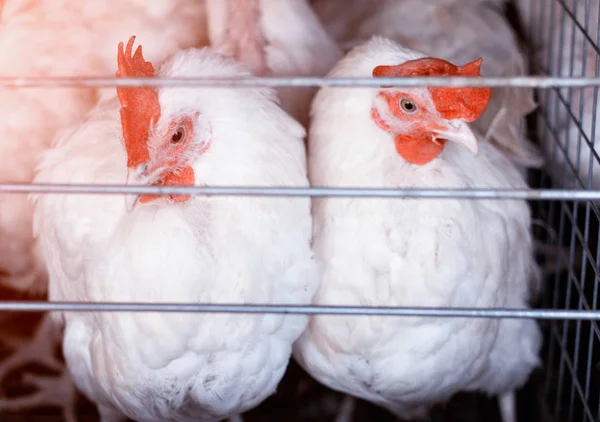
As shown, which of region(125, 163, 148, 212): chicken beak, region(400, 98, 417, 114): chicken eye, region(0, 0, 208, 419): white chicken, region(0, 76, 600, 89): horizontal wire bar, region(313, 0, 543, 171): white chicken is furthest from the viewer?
region(313, 0, 543, 171): white chicken

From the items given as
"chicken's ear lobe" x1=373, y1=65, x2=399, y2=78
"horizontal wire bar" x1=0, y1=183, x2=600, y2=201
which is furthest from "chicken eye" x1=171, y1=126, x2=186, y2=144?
"chicken's ear lobe" x1=373, y1=65, x2=399, y2=78

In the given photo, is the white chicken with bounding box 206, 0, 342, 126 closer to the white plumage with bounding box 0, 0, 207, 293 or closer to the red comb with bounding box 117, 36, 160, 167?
the white plumage with bounding box 0, 0, 207, 293

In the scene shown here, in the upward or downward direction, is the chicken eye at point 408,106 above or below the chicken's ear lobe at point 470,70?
below

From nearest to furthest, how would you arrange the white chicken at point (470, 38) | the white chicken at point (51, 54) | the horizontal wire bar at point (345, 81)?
the horizontal wire bar at point (345, 81), the white chicken at point (51, 54), the white chicken at point (470, 38)

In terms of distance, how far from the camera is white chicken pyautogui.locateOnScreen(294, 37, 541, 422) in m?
1.26

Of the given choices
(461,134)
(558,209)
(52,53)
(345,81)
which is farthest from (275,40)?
(558,209)

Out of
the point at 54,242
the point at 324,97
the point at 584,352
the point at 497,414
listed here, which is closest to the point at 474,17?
the point at 324,97

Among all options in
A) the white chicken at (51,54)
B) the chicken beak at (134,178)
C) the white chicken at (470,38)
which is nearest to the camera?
the chicken beak at (134,178)

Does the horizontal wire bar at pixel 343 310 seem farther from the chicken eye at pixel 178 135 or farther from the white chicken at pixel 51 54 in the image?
the white chicken at pixel 51 54

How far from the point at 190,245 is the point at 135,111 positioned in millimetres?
229

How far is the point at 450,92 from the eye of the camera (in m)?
1.20

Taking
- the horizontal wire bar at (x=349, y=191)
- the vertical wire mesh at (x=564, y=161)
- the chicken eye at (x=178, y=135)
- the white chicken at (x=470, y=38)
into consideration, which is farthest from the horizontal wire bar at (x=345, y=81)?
the white chicken at (x=470, y=38)

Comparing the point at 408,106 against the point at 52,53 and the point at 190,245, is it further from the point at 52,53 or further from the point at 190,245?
the point at 52,53

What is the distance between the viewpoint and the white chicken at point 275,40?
5.24ft
